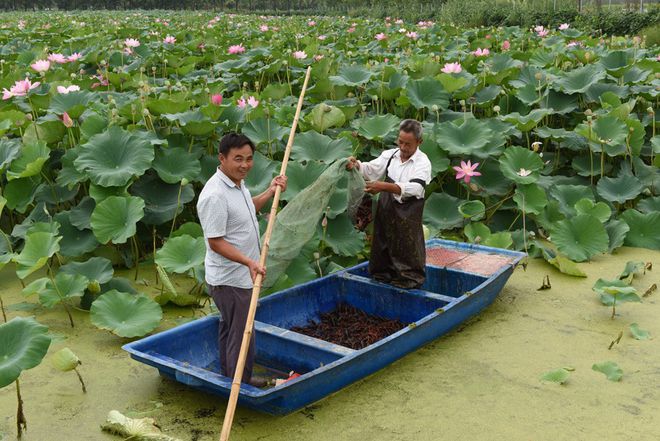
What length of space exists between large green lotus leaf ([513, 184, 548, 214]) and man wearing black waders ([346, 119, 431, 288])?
1602 millimetres

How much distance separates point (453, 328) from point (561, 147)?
116 inches

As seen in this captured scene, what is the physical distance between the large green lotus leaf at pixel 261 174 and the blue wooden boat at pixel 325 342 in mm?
926

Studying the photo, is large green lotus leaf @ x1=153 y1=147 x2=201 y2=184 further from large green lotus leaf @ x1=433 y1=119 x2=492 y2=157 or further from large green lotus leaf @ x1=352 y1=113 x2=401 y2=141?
large green lotus leaf @ x1=433 y1=119 x2=492 y2=157

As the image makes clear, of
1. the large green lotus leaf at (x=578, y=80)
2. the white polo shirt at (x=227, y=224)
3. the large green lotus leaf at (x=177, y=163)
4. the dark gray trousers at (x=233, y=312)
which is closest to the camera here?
the white polo shirt at (x=227, y=224)

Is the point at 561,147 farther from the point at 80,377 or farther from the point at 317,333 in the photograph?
the point at 80,377

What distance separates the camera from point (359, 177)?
3.69 metres

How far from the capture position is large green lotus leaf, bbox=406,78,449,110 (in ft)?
20.1

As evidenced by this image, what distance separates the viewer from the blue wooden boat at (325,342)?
9.64 ft

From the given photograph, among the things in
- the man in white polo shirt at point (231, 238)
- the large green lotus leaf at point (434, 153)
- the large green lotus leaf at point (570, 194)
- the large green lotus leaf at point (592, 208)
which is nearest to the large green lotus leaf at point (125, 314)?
the man in white polo shirt at point (231, 238)

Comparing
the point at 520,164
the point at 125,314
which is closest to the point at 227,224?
the point at 125,314

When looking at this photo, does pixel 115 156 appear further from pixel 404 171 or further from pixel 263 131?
pixel 404 171

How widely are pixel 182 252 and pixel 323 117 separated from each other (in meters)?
1.82

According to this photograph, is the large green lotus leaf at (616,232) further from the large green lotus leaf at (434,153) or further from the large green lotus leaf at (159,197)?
the large green lotus leaf at (159,197)

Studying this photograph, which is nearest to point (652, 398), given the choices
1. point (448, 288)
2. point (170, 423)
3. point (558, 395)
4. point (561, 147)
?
point (558, 395)
